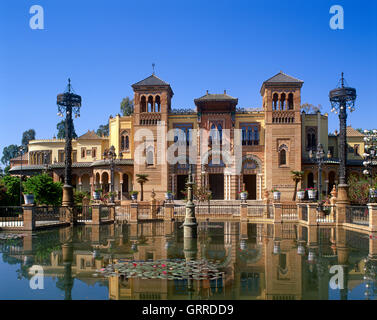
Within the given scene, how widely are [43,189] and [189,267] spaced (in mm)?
17468

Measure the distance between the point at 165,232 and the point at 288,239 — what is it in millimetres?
5713

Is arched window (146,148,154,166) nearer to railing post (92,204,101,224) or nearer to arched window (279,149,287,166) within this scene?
arched window (279,149,287,166)

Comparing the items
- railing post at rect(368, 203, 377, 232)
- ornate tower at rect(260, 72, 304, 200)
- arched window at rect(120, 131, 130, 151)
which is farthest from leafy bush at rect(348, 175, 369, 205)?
arched window at rect(120, 131, 130, 151)

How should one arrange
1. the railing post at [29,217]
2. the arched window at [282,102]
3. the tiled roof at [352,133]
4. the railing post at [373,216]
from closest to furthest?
the railing post at [373,216]
the railing post at [29,217]
the arched window at [282,102]
the tiled roof at [352,133]

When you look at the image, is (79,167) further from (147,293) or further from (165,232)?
(147,293)

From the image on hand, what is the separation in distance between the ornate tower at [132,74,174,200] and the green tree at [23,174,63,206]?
15707mm

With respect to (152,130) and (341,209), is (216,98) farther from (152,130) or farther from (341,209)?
(341,209)

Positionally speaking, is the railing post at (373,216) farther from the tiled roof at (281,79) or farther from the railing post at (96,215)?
the tiled roof at (281,79)

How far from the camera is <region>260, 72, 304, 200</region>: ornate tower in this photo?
1524 inches

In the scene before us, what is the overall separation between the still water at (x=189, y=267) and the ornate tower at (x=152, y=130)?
2379cm

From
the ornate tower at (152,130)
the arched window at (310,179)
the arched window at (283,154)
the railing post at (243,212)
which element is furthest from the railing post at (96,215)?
the arched window at (310,179)

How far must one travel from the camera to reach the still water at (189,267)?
728 cm

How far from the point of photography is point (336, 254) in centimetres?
1159
